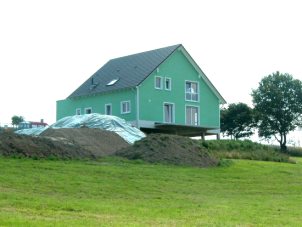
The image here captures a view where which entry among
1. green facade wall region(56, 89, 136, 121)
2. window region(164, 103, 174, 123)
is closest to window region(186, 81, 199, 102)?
window region(164, 103, 174, 123)

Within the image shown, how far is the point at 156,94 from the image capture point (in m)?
49.8

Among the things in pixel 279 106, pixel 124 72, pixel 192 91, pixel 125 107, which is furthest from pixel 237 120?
pixel 125 107

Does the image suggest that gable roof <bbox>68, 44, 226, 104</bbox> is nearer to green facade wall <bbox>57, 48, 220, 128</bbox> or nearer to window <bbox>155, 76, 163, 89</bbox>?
green facade wall <bbox>57, 48, 220, 128</bbox>

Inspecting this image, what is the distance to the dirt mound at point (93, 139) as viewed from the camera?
3039cm

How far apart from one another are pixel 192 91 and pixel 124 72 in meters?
6.26

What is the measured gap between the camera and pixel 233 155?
3712 cm

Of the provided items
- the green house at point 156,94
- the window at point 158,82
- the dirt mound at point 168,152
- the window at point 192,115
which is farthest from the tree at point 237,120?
the dirt mound at point 168,152

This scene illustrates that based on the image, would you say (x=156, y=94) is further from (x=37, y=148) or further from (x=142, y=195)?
(x=142, y=195)

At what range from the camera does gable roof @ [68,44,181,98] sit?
1962 inches

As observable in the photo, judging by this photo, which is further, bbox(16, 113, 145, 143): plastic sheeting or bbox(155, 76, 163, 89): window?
bbox(155, 76, 163, 89): window

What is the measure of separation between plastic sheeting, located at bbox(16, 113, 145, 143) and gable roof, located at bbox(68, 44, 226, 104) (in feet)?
30.3

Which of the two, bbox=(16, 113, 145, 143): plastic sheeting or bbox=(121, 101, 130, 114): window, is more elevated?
bbox=(121, 101, 130, 114): window

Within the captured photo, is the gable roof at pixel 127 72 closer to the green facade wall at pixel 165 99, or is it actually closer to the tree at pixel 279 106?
the green facade wall at pixel 165 99

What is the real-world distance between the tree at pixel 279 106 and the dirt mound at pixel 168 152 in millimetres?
54972
